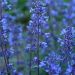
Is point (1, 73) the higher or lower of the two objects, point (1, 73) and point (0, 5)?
the lower

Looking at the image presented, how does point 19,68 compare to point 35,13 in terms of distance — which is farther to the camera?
point 19,68

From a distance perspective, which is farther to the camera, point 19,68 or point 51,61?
point 19,68

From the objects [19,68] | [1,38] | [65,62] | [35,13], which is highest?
[35,13]

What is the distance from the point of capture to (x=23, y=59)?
6781 mm

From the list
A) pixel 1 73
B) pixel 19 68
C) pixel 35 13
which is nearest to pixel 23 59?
pixel 19 68

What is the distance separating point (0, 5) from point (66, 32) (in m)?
1.05

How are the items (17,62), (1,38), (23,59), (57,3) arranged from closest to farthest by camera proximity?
1. (1,38)
2. (17,62)
3. (23,59)
4. (57,3)

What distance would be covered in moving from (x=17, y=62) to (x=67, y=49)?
205cm

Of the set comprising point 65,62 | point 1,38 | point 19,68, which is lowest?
point 19,68

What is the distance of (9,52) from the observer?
16.0ft

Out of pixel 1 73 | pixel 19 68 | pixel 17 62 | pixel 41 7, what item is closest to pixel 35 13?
pixel 41 7

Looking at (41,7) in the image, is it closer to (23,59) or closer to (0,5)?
(0,5)

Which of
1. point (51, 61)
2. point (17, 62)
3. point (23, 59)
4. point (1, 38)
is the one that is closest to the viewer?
point (51, 61)

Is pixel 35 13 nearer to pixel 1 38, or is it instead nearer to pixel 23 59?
pixel 1 38
